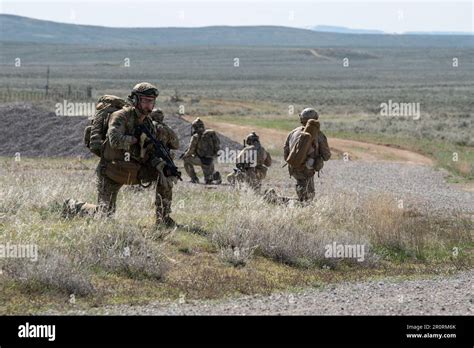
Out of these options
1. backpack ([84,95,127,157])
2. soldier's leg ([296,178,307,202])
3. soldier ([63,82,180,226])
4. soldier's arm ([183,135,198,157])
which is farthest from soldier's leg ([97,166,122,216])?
soldier's arm ([183,135,198,157])

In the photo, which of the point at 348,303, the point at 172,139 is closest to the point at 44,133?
the point at 172,139

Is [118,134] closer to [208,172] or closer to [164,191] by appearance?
[164,191]

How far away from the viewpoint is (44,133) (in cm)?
3008

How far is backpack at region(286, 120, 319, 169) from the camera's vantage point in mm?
13930

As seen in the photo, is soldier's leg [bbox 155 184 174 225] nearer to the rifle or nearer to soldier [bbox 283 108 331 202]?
the rifle

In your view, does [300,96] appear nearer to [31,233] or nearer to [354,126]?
[354,126]

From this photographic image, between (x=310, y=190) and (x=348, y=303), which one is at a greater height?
(x=310, y=190)

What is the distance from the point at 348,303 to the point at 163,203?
3.25 meters

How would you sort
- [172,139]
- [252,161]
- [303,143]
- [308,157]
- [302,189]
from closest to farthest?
[172,139] → [303,143] → [308,157] → [302,189] → [252,161]

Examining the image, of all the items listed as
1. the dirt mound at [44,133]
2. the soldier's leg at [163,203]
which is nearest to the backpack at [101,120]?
the soldier's leg at [163,203]

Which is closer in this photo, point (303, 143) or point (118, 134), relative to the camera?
point (118, 134)
